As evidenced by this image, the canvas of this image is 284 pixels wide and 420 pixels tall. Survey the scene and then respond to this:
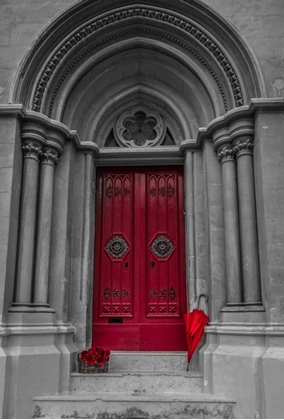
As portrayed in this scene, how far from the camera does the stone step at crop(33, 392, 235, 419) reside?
4.88 metres

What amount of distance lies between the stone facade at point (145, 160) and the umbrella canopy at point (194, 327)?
120 millimetres

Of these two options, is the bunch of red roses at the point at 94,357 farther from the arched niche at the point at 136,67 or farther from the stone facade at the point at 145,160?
the arched niche at the point at 136,67

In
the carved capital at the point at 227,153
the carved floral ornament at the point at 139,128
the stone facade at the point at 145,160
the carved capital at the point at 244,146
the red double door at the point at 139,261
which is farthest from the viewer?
the carved floral ornament at the point at 139,128

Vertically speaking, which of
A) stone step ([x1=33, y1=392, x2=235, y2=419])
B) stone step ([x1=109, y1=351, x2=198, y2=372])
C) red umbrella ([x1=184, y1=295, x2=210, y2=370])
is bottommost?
stone step ([x1=33, y1=392, x2=235, y2=419])

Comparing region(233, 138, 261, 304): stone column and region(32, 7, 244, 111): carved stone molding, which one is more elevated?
region(32, 7, 244, 111): carved stone molding

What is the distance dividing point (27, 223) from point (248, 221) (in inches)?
113

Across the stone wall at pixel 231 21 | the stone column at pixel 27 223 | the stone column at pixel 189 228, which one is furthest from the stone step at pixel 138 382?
the stone wall at pixel 231 21

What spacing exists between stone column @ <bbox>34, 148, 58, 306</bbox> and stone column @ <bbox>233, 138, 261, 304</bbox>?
255 cm

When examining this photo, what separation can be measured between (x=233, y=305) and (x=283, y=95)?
9.09 ft

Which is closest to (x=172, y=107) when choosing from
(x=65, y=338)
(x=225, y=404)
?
(x=65, y=338)

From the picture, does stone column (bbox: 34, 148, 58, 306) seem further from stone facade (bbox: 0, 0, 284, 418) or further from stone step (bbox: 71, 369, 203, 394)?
stone step (bbox: 71, 369, 203, 394)

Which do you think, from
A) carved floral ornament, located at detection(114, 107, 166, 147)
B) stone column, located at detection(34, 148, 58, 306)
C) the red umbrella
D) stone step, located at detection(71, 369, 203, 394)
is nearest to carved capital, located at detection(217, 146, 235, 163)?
carved floral ornament, located at detection(114, 107, 166, 147)

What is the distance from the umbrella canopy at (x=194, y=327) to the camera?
5684mm

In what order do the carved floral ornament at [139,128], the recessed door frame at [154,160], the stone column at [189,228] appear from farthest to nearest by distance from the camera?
the carved floral ornament at [139,128]
the recessed door frame at [154,160]
the stone column at [189,228]
